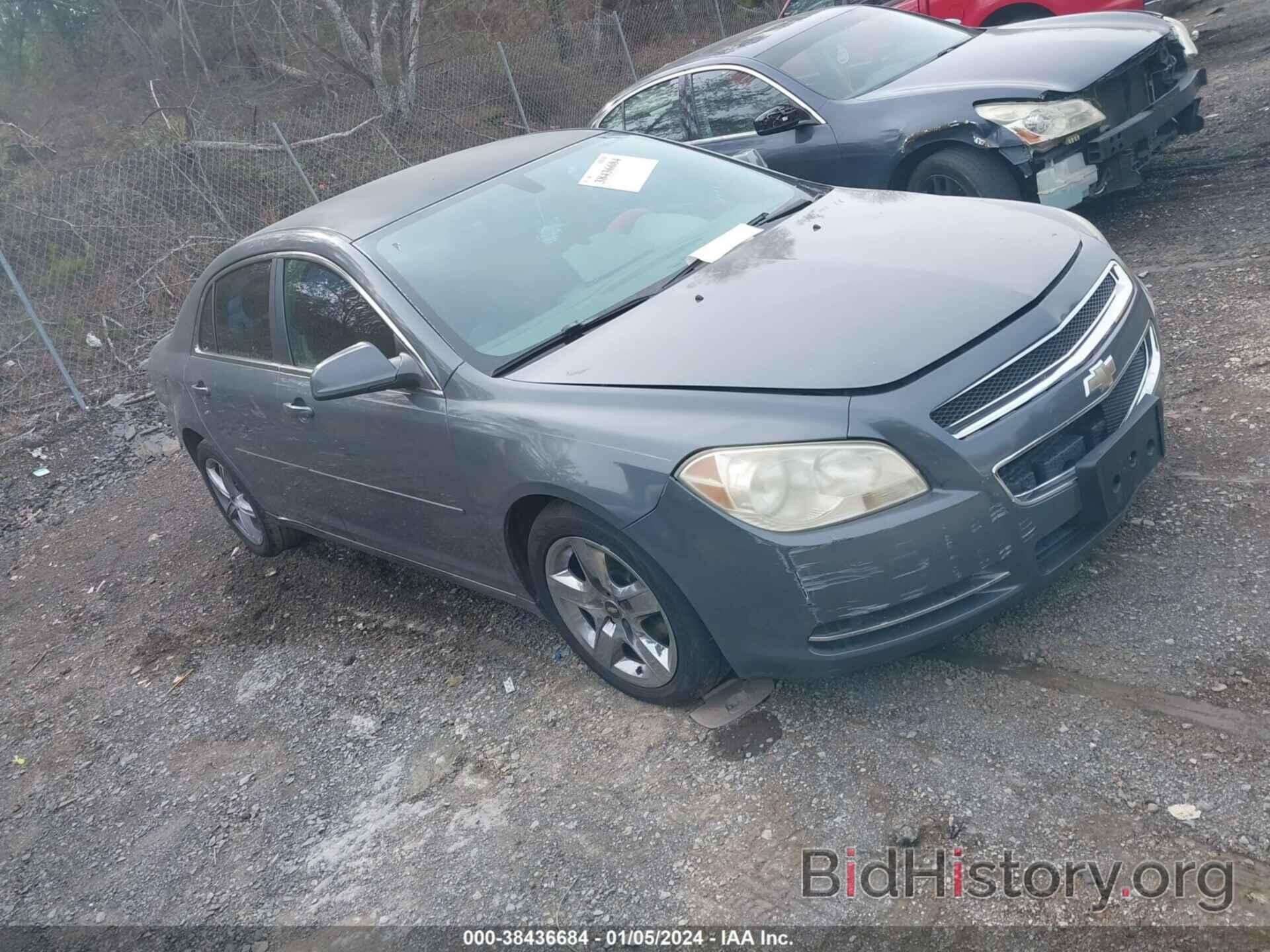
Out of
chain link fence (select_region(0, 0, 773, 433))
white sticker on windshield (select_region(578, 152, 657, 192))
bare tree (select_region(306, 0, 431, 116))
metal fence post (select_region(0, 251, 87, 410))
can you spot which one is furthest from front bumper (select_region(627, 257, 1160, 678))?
bare tree (select_region(306, 0, 431, 116))

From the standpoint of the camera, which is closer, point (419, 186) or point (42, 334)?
point (419, 186)

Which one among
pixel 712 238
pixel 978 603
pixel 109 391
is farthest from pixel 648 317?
pixel 109 391

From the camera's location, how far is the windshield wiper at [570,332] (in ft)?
11.7

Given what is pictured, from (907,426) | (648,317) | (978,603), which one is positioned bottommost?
(978,603)

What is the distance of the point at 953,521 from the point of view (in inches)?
111

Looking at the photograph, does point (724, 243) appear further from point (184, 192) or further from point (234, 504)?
point (184, 192)

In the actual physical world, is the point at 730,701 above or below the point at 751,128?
below

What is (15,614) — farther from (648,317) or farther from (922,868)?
(922,868)

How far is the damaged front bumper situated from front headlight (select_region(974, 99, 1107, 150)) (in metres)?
0.06

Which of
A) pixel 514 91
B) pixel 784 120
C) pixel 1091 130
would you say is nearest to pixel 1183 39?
pixel 1091 130

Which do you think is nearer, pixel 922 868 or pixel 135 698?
pixel 922 868

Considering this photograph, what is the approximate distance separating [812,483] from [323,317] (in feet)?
7.41

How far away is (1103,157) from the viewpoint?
228 inches

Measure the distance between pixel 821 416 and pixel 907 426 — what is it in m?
0.22
